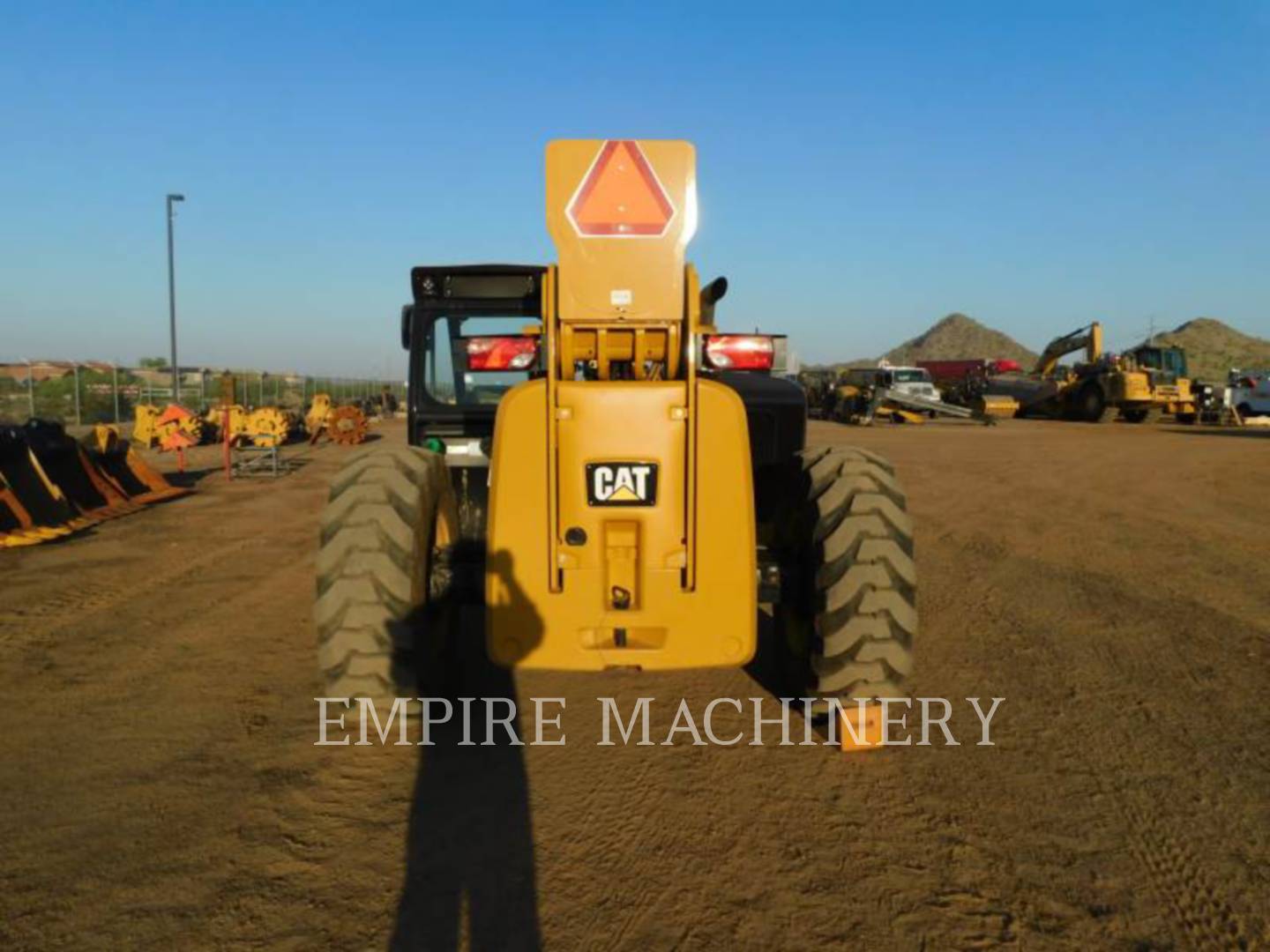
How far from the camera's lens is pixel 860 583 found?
3.87m

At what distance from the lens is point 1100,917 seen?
287 centimetres

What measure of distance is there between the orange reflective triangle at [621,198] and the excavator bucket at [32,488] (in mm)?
8635

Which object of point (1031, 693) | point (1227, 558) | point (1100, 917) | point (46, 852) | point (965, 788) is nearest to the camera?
point (1100, 917)

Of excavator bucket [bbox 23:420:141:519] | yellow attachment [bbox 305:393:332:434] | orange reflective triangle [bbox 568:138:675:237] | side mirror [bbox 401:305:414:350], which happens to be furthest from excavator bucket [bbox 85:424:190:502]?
yellow attachment [bbox 305:393:332:434]

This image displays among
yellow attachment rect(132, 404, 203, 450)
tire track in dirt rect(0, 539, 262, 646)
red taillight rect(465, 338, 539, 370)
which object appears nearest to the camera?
red taillight rect(465, 338, 539, 370)

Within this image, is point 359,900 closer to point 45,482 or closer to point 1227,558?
point 1227,558

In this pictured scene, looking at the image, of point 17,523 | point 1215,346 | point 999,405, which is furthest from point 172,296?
point 1215,346

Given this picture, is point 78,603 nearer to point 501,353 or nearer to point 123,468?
point 501,353

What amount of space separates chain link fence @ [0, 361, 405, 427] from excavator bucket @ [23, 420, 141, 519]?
3.38 metres

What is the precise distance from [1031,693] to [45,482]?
10.6 metres

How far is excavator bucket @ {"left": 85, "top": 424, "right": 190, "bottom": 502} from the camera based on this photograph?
12.3m

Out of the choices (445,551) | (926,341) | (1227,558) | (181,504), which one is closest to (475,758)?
(445,551)

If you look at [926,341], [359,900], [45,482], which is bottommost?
[359,900]

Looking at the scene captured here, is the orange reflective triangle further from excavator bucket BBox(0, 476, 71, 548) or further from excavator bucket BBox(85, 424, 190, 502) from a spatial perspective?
excavator bucket BBox(85, 424, 190, 502)
